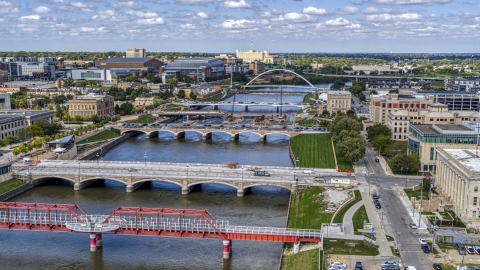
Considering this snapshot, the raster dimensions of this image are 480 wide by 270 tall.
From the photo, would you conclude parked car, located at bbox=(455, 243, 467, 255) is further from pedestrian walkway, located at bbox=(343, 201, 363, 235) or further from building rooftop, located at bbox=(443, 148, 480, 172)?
building rooftop, located at bbox=(443, 148, 480, 172)

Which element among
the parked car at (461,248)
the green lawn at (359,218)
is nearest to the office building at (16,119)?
the green lawn at (359,218)

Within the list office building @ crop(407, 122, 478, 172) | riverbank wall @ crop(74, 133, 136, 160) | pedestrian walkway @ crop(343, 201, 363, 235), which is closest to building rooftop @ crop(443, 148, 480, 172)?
office building @ crop(407, 122, 478, 172)

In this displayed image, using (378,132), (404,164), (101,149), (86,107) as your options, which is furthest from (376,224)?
(86,107)

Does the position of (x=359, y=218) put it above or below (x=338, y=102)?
below

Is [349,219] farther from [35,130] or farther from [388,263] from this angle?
[35,130]

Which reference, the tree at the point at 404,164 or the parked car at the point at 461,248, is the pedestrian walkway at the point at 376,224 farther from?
the tree at the point at 404,164
